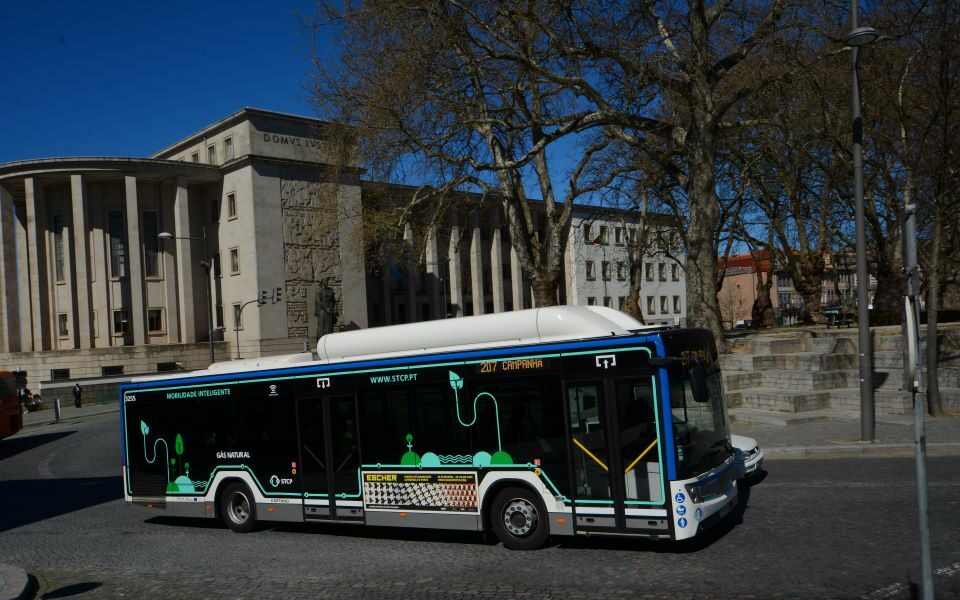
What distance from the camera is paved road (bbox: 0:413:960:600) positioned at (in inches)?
294

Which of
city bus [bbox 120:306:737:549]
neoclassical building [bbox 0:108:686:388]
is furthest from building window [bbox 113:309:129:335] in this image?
city bus [bbox 120:306:737:549]

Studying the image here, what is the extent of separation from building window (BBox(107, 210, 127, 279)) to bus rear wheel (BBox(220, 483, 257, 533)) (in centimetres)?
5212

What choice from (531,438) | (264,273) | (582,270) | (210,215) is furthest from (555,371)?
(582,270)

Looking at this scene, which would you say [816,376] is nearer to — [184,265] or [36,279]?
[184,265]

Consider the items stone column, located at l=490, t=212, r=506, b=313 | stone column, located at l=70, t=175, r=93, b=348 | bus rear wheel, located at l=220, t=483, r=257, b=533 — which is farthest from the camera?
stone column, located at l=490, t=212, r=506, b=313

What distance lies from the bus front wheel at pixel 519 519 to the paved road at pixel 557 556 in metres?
0.20

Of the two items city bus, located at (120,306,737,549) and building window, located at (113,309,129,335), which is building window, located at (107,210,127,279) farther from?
city bus, located at (120,306,737,549)

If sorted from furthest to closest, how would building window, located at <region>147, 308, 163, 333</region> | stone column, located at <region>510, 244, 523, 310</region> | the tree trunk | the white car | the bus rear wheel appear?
1. stone column, located at <region>510, 244, 523, 310</region>
2. building window, located at <region>147, 308, 163, 333</region>
3. the tree trunk
4. the white car
5. the bus rear wheel

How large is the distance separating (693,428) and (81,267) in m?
58.2

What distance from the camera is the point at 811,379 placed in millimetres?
20672

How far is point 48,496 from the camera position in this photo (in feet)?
55.3

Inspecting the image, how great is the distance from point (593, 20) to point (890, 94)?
7.58 meters

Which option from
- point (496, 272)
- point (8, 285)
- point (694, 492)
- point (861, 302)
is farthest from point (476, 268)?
point (694, 492)

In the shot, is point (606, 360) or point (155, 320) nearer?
point (606, 360)
